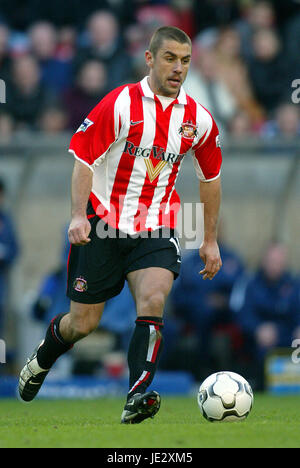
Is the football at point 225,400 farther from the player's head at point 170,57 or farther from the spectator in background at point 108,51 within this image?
the spectator in background at point 108,51

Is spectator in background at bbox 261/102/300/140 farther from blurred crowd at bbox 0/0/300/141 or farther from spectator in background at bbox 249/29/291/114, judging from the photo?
spectator in background at bbox 249/29/291/114

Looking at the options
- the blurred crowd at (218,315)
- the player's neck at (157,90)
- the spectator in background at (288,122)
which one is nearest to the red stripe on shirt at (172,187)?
the player's neck at (157,90)

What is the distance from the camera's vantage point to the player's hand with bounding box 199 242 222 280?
6.05 meters

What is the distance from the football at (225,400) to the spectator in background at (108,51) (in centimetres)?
649

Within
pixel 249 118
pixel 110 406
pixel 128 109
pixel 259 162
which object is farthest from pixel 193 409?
pixel 249 118

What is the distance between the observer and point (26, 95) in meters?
11.6

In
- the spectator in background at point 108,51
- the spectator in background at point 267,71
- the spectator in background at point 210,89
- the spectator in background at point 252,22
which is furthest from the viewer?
the spectator in background at point 252,22

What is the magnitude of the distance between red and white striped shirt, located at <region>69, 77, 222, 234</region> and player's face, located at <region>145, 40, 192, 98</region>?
0.32ft

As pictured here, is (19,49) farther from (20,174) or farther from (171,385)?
(171,385)

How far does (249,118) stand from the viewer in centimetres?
1169

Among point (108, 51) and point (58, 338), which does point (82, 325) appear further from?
point (108, 51)

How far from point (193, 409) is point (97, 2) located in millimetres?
7145

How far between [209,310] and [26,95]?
3.53m

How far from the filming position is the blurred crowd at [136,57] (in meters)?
11.4
